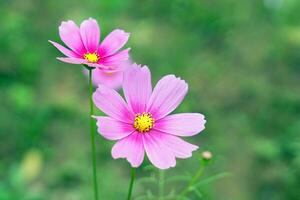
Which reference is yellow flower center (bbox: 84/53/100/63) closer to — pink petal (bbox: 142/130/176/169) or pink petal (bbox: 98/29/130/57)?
pink petal (bbox: 98/29/130/57)

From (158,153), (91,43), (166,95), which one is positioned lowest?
(158,153)

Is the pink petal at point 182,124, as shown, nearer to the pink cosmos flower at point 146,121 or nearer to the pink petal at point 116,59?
the pink cosmos flower at point 146,121

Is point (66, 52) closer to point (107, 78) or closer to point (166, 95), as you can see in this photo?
point (166, 95)

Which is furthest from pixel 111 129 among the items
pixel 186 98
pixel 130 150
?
pixel 186 98

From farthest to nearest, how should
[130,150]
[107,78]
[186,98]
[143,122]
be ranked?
[186,98] < [107,78] < [143,122] < [130,150]

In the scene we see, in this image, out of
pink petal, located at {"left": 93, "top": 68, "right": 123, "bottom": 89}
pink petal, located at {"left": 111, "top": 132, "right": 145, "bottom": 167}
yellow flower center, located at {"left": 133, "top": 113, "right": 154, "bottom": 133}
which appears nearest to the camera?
pink petal, located at {"left": 111, "top": 132, "right": 145, "bottom": 167}

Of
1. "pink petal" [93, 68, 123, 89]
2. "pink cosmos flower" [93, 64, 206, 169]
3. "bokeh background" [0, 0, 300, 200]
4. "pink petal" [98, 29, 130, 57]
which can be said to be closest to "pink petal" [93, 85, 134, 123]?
"pink cosmos flower" [93, 64, 206, 169]
